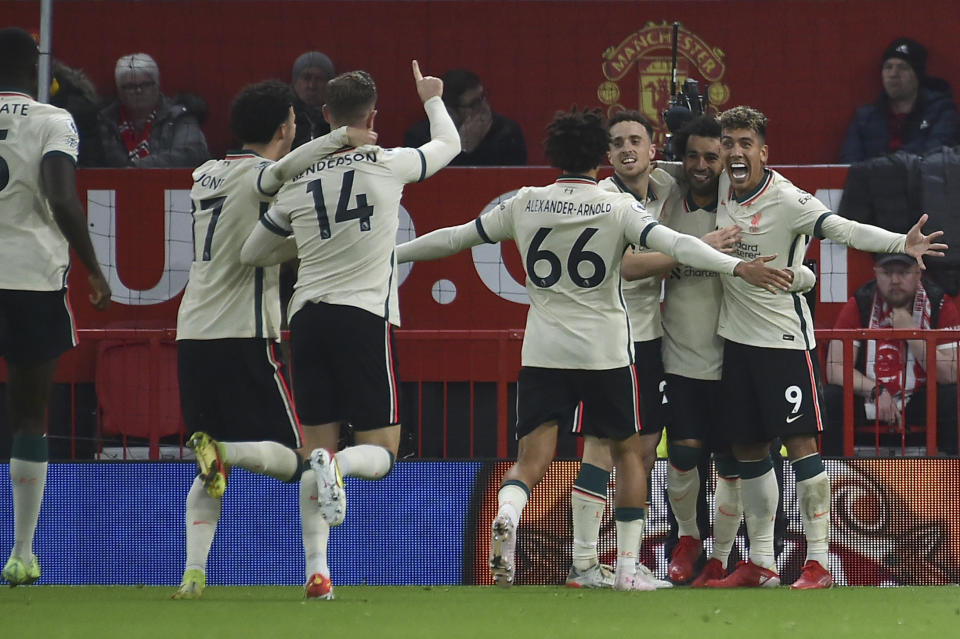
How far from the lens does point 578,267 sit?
660 cm

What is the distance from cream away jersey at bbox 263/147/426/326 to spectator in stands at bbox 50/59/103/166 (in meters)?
4.67

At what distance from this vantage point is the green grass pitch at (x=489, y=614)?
16.7 ft

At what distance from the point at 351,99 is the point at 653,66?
240 inches

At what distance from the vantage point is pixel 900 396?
8766mm

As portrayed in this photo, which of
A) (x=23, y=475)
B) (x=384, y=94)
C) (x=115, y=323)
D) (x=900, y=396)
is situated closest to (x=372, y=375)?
(x=23, y=475)

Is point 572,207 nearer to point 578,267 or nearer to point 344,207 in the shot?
point 578,267

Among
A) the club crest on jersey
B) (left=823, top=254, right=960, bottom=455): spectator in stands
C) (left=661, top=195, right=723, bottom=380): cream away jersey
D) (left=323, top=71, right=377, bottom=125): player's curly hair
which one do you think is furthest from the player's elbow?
the club crest on jersey

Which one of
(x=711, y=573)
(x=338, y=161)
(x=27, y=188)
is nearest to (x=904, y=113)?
(x=711, y=573)

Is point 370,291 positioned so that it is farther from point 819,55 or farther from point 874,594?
point 819,55

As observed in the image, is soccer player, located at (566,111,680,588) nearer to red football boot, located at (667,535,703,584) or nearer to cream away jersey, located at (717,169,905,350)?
red football boot, located at (667,535,703,584)

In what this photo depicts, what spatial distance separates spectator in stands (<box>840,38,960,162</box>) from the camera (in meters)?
11.0

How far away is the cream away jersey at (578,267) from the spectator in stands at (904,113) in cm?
494

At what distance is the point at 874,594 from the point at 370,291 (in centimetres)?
255

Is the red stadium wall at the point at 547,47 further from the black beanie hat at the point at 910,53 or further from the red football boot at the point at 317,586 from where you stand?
the red football boot at the point at 317,586
